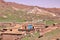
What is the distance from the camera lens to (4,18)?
35719 millimetres

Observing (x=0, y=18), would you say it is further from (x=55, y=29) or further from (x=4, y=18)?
(x=55, y=29)

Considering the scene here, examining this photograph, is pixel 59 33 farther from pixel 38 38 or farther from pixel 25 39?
pixel 25 39

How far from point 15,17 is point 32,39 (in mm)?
28159

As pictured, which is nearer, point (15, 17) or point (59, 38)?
point (59, 38)

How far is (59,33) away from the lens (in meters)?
9.06

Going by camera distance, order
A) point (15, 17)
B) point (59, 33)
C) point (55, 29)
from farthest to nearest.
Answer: point (15, 17) → point (55, 29) → point (59, 33)

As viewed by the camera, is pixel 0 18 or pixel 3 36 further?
pixel 0 18

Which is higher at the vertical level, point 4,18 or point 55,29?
point 55,29

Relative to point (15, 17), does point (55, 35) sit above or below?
above

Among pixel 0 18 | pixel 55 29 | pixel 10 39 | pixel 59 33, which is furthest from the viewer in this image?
pixel 0 18

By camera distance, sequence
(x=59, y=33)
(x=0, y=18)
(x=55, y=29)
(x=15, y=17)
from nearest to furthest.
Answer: (x=59, y=33), (x=55, y=29), (x=0, y=18), (x=15, y=17)

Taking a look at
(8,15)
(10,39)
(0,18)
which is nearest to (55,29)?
(10,39)

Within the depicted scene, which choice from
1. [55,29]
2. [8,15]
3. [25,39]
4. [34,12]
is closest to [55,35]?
[55,29]

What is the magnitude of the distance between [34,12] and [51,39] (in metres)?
35.9
